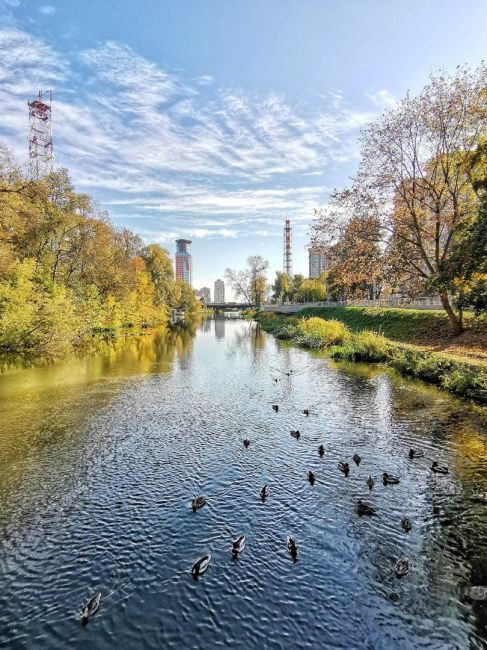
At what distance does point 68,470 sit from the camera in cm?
1194

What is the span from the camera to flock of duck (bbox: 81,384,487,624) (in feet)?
21.4

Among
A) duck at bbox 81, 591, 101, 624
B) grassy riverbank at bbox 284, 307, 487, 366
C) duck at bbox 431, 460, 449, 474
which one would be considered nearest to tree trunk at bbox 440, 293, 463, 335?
grassy riverbank at bbox 284, 307, 487, 366

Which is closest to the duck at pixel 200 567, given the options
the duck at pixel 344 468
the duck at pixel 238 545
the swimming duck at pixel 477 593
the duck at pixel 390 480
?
the duck at pixel 238 545

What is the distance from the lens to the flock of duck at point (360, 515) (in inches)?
257

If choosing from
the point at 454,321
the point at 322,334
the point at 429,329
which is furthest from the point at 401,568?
the point at 322,334

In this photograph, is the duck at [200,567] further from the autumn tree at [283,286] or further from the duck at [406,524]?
the autumn tree at [283,286]

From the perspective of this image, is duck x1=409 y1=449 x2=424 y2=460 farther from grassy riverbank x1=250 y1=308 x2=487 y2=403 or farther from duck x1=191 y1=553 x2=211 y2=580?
duck x1=191 y1=553 x2=211 y2=580

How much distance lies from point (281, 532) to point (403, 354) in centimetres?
2070

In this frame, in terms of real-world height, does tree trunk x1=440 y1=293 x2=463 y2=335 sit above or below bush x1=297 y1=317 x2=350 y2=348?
above

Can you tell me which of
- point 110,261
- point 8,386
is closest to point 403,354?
point 8,386

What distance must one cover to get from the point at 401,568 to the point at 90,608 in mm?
5564

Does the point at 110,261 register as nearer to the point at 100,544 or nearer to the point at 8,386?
the point at 8,386

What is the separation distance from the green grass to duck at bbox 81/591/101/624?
1151 inches

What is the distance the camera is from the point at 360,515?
933 cm
